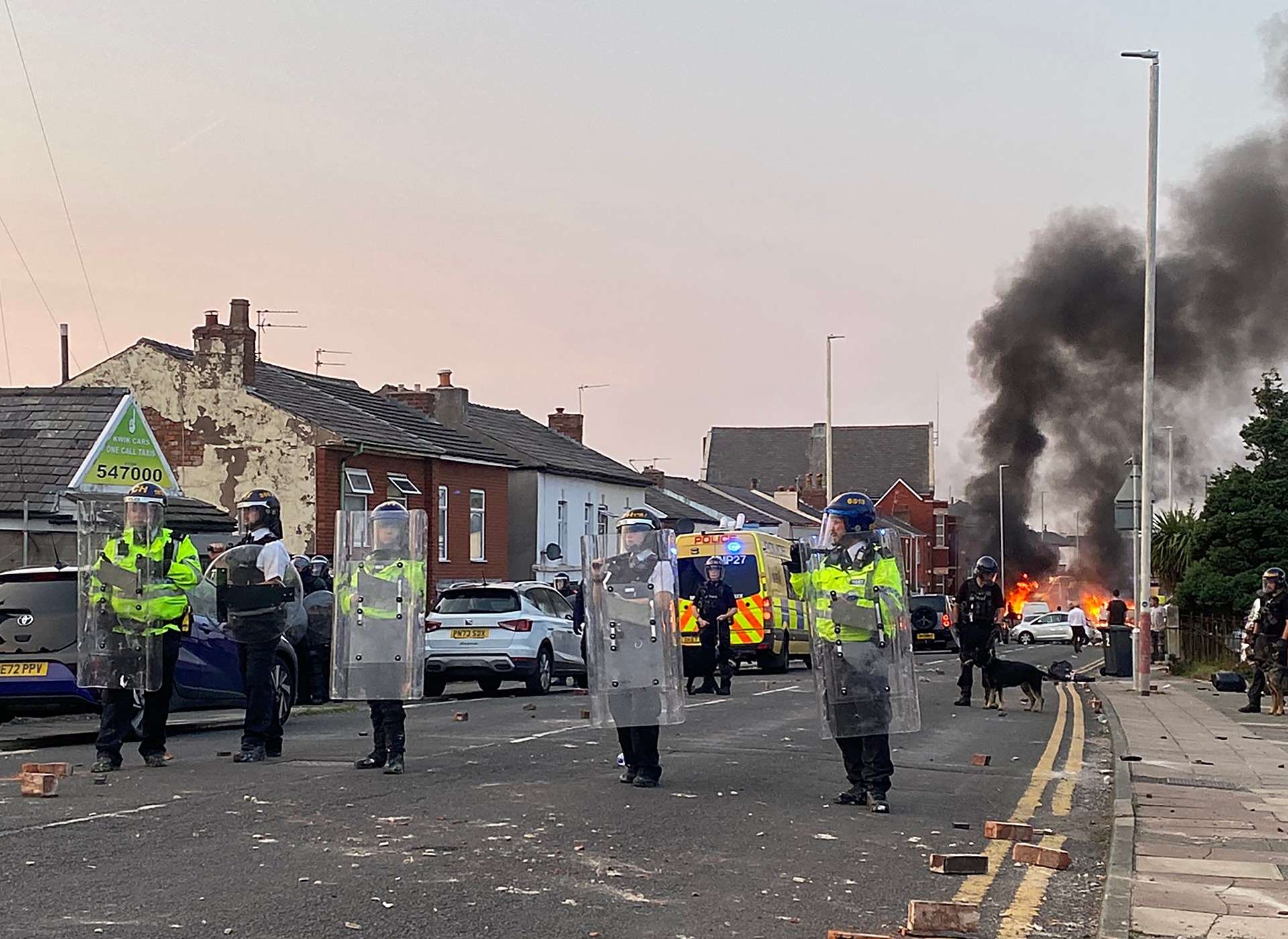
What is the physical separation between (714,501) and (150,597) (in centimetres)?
5863

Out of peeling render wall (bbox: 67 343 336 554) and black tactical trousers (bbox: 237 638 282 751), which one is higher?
peeling render wall (bbox: 67 343 336 554)

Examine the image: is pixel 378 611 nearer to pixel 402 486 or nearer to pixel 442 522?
pixel 402 486

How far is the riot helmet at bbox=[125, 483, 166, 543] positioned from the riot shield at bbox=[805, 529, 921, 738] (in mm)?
5052

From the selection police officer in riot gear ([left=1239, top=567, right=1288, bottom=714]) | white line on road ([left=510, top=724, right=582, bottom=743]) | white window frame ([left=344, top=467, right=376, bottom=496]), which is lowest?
white line on road ([left=510, top=724, right=582, bottom=743])

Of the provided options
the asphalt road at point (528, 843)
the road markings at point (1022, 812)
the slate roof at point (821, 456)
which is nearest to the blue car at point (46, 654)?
the asphalt road at point (528, 843)

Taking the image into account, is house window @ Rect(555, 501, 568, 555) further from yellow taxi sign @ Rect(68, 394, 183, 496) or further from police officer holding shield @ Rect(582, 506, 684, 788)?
police officer holding shield @ Rect(582, 506, 684, 788)

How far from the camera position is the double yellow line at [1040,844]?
6.68 metres

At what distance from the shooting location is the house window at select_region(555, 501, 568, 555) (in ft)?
149

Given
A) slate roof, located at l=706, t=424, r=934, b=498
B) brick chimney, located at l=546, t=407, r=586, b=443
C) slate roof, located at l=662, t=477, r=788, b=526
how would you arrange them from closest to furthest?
brick chimney, located at l=546, t=407, r=586, b=443 < slate roof, located at l=662, t=477, r=788, b=526 < slate roof, located at l=706, t=424, r=934, b=498

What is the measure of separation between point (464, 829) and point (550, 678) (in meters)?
13.5

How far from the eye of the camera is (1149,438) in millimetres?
23438

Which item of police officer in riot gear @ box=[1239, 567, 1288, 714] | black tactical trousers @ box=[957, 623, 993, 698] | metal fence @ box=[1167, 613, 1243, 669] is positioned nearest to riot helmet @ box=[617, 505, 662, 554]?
black tactical trousers @ box=[957, 623, 993, 698]

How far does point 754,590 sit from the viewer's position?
28.3 meters

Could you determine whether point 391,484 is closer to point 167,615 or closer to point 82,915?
point 167,615
